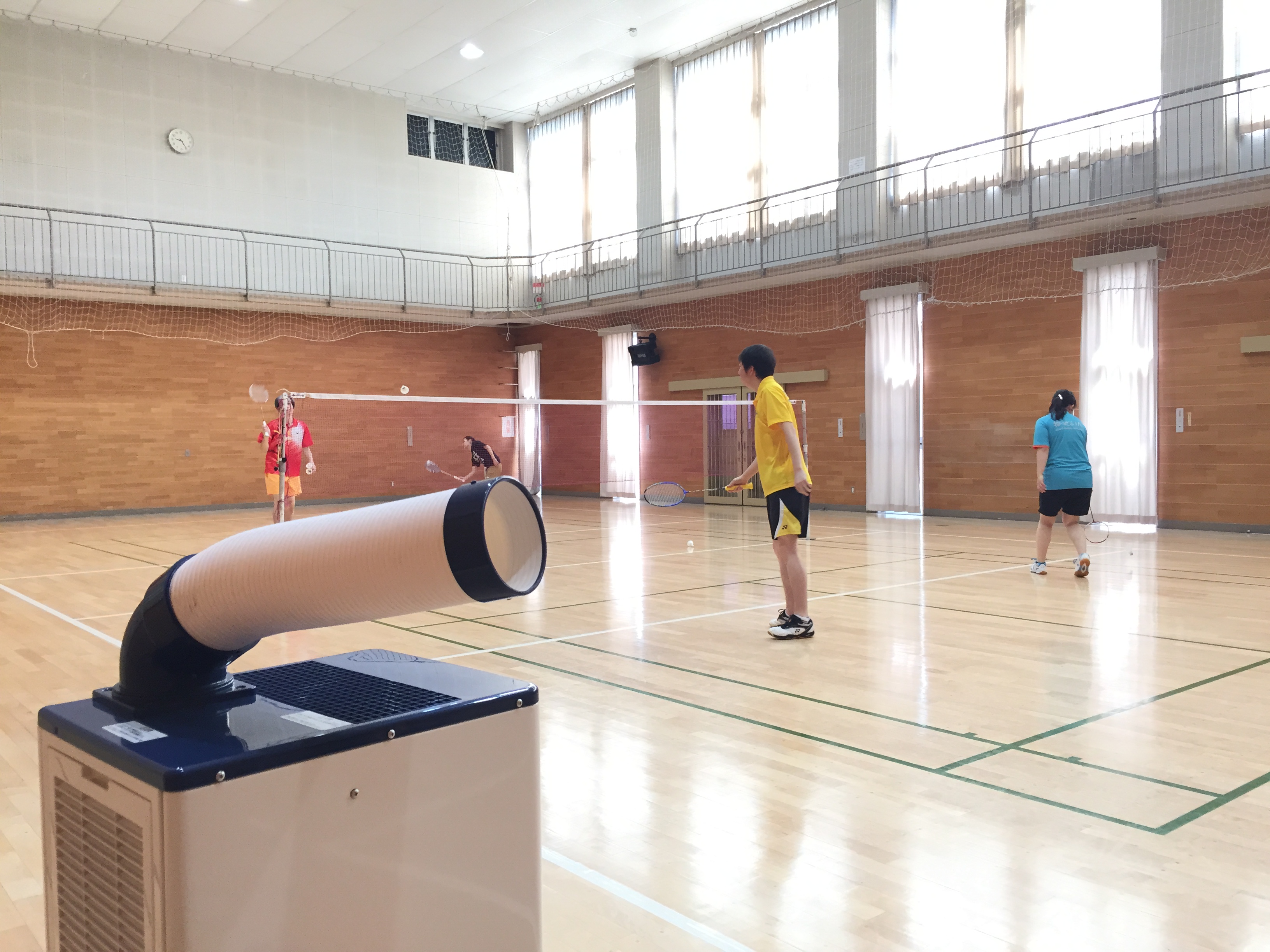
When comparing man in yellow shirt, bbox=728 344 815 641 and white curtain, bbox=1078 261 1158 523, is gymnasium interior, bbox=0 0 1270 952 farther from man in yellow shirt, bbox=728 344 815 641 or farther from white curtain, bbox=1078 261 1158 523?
man in yellow shirt, bbox=728 344 815 641

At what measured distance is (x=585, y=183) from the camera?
22188mm

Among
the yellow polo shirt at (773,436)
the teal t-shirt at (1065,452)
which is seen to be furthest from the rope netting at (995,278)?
the yellow polo shirt at (773,436)

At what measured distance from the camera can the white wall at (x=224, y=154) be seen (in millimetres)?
17734

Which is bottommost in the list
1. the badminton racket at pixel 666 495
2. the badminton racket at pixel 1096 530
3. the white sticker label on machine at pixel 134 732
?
the badminton racket at pixel 1096 530

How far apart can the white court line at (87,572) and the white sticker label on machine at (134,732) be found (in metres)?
8.74

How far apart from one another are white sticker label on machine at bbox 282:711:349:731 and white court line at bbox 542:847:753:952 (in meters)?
1.37

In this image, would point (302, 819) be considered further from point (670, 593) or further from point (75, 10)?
point (75, 10)

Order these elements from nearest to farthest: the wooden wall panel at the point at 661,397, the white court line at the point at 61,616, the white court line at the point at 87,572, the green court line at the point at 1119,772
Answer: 1. the green court line at the point at 1119,772
2. the white court line at the point at 61,616
3. the white court line at the point at 87,572
4. the wooden wall panel at the point at 661,397

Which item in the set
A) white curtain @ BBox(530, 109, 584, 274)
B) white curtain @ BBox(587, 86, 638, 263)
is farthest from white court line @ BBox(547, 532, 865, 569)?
white curtain @ BBox(530, 109, 584, 274)

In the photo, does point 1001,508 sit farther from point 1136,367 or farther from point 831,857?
point 831,857

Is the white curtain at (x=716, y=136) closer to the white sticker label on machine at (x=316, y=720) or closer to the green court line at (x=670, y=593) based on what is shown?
the green court line at (x=670, y=593)

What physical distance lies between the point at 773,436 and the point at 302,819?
493 cm

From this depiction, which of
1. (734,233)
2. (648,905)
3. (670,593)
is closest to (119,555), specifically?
(670,593)

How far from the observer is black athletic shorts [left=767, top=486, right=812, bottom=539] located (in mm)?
5844
